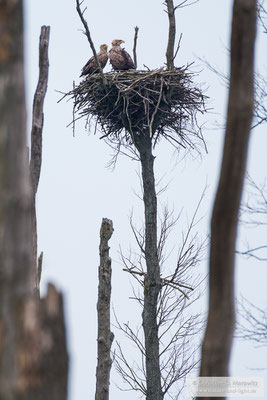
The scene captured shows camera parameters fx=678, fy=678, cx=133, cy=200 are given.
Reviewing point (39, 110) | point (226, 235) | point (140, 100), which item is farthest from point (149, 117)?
point (226, 235)

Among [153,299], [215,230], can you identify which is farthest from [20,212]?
[153,299]

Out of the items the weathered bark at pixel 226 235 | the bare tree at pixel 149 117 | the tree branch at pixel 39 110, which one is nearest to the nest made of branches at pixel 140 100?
the bare tree at pixel 149 117

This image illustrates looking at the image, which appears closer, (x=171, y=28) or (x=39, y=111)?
(x=39, y=111)

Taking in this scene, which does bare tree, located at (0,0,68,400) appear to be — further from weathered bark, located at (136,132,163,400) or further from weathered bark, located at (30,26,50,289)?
weathered bark, located at (136,132,163,400)

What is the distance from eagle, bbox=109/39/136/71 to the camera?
1058 cm

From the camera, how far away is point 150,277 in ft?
32.8

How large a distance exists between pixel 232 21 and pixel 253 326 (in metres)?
4.55

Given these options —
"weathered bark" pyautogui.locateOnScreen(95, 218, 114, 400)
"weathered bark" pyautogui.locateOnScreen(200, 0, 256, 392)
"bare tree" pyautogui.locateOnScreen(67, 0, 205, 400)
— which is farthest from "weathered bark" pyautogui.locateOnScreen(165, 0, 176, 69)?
"weathered bark" pyautogui.locateOnScreen(200, 0, 256, 392)

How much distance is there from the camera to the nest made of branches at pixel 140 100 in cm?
978

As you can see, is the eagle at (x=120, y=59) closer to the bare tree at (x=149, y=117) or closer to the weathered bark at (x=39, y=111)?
the bare tree at (x=149, y=117)

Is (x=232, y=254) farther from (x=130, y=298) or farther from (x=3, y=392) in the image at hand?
(x=130, y=298)

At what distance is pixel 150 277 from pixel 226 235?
24.7 feet

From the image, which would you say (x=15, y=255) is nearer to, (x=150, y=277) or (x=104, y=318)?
(x=104, y=318)

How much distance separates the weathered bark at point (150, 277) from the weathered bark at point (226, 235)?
7220 millimetres
